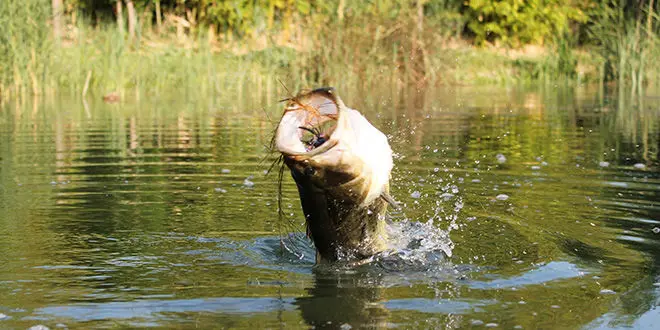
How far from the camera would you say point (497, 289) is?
5895 mm

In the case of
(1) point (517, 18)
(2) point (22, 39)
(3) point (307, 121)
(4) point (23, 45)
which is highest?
(1) point (517, 18)

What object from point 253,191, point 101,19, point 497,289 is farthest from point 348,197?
point 101,19

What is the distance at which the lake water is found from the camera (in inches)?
214

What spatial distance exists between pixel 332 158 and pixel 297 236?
249cm

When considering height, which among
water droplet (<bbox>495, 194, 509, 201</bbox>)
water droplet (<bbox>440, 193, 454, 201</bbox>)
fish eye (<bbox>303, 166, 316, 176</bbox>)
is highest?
fish eye (<bbox>303, 166, 316, 176</bbox>)

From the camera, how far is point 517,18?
32.8 meters

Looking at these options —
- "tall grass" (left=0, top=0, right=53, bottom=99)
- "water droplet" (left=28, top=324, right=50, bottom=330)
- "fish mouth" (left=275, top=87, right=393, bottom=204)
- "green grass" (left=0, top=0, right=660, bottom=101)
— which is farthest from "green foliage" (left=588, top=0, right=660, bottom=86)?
"water droplet" (left=28, top=324, right=50, bottom=330)

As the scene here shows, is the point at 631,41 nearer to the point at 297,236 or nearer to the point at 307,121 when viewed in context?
the point at 297,236

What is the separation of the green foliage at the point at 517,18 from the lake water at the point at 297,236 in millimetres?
17810

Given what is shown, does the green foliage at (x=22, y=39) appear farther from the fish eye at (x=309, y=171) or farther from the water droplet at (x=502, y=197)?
the fish eye at (x=309, y=171)

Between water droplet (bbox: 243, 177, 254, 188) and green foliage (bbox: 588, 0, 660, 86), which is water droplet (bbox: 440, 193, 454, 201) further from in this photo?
green foliage (bbox: 588, 0, 660, 86)

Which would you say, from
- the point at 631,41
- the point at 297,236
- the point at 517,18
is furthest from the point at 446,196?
the point at 517,18

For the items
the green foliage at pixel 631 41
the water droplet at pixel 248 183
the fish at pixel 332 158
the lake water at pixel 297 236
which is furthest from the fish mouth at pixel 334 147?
the green foliage at pixel 631 41

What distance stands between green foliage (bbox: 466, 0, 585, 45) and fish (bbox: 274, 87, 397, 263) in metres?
27.2
